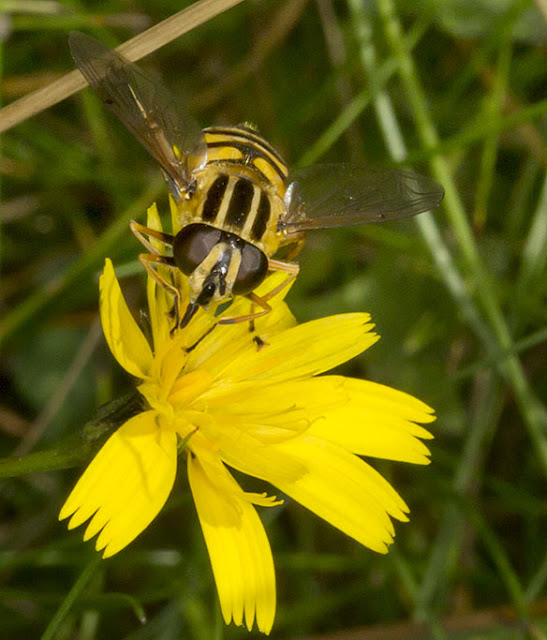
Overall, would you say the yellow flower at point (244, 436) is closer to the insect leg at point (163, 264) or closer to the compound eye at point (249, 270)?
the insect leg at point (163, 264)

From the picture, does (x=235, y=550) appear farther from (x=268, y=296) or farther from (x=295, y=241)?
(x=295, y=241)

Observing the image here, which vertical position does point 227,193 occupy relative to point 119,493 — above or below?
above

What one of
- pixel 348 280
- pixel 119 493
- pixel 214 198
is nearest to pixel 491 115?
pixel 348 280

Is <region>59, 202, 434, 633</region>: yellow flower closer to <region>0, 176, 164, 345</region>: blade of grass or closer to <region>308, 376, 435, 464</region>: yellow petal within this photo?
<region>308, 376, 435, 464</region>: yellow petal

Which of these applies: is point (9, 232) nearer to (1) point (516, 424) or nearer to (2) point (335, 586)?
(2) point (335, 586)

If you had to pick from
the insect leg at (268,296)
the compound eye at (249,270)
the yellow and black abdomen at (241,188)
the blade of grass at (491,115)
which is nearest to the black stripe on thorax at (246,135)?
the yellow and black abdomen at (241,188)

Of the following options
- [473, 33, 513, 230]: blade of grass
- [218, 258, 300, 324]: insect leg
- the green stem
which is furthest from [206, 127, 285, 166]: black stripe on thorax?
[473, 33, 513, 230]: blade of grass
